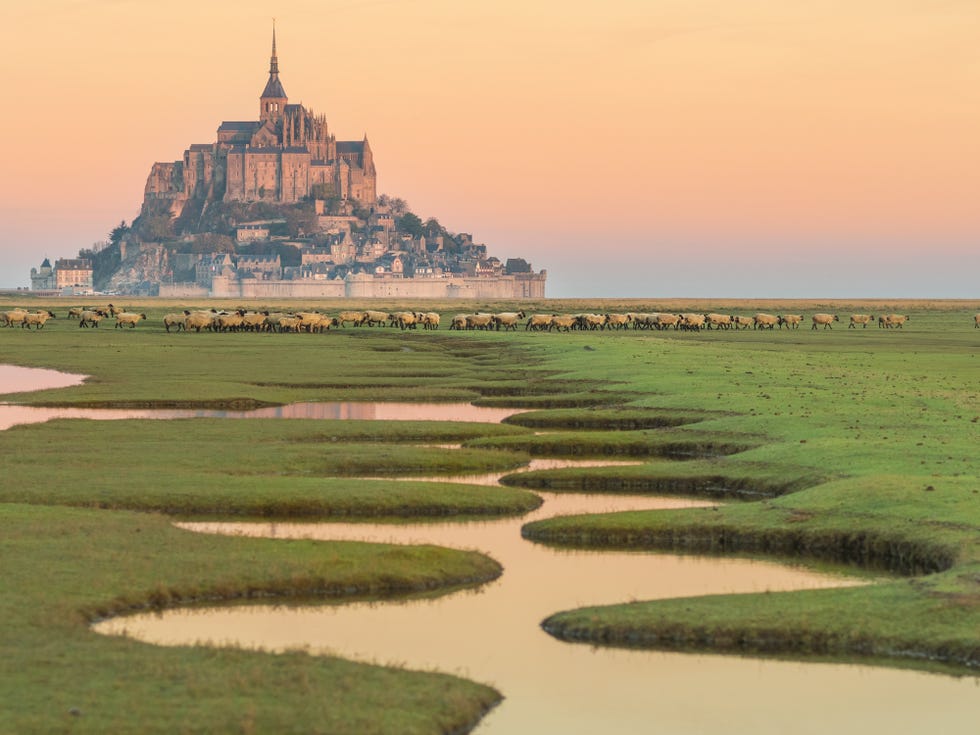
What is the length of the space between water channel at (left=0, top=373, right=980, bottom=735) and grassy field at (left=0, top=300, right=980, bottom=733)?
50 centimetres

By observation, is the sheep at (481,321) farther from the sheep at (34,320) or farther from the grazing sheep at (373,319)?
the sheep at (34,320)

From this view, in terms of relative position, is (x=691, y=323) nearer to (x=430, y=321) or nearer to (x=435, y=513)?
(x=430, y=321)

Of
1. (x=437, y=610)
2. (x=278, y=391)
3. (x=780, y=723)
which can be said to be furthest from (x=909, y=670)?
(x=278, y=391)

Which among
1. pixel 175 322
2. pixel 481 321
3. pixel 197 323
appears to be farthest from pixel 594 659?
pixel 481 321

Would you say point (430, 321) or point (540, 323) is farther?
point (430, 321)

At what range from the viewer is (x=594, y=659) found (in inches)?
578

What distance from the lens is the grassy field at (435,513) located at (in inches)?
502

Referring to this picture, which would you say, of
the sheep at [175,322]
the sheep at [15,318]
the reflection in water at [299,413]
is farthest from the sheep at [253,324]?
the reflection in water at [299,413]

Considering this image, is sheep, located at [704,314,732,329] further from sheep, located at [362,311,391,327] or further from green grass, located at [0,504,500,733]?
green grass, located at [0,504,500,733]

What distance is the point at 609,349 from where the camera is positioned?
6131 cm

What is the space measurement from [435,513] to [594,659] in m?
8.80

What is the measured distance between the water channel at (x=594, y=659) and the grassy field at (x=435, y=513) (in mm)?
504

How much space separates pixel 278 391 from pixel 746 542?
26.7 m

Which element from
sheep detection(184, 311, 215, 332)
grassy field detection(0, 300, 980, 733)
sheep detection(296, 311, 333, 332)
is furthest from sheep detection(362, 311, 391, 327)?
grassy field detection(0, 300, 980, 733)
